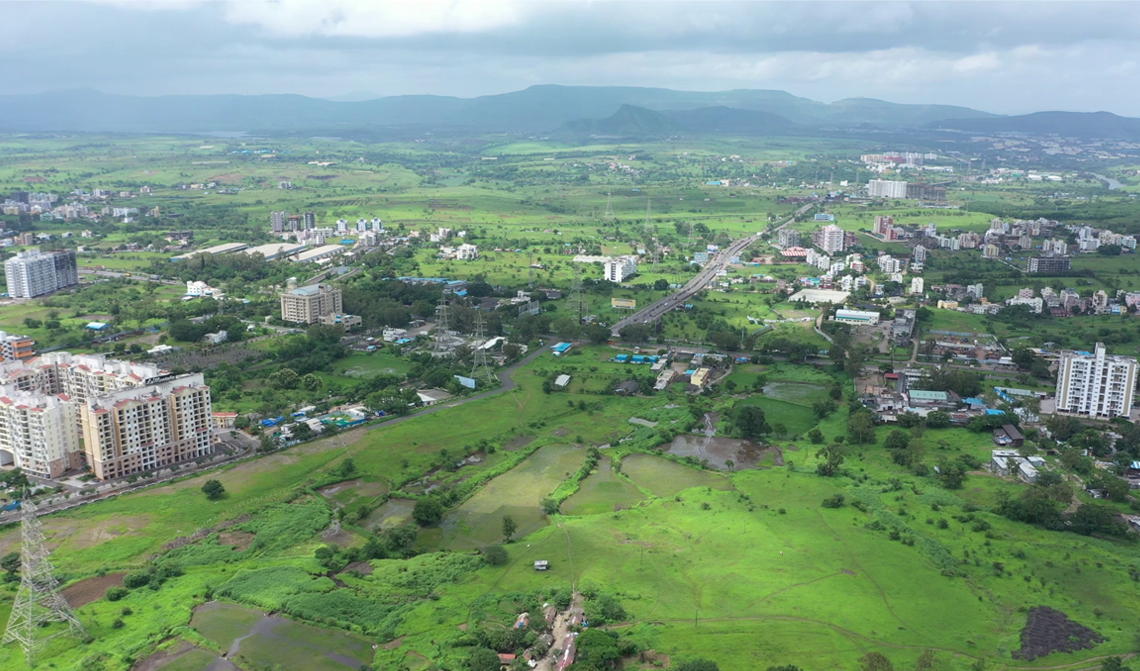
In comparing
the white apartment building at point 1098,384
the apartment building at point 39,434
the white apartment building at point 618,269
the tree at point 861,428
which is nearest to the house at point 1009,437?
the white apartment building at point 1098,384

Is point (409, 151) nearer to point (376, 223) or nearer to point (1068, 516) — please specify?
point (376, 223)

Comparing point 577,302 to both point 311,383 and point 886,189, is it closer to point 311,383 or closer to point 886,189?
point 311,383

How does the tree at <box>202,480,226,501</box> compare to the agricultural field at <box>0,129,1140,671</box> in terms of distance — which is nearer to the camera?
the agricultural field at <box>0,129,1140,671</box>

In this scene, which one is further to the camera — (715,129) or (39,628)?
(715,129)

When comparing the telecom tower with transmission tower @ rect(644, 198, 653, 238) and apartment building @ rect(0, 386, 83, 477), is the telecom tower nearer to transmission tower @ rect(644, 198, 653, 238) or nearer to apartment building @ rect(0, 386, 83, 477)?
apartment building @ rect(0, 386, 83, 477)

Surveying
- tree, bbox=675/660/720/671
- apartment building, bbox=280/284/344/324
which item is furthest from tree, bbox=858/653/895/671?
apartment building, bbox=280/284/344/324

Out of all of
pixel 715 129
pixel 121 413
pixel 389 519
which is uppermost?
pixel 715 129

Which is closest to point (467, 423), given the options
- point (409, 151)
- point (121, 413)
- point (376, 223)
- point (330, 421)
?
point (330, 421)

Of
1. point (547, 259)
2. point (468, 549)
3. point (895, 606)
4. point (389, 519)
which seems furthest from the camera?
point (547, 259)
